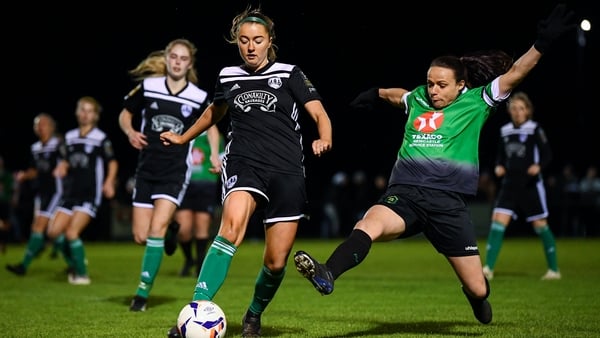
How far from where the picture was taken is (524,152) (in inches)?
484

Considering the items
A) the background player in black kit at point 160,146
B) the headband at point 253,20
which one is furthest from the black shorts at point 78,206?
the headband at point 253,20

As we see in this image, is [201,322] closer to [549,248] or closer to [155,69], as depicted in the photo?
[155,69]

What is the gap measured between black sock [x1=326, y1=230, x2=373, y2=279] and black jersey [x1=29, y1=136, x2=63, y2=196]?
31.0 feet

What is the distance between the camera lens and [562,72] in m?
32.8

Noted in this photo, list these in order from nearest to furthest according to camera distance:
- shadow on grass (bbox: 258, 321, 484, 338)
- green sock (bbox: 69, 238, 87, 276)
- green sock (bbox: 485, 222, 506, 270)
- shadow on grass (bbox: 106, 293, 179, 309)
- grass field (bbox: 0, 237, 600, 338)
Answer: shadow on grass (bbox: 258, 321, 484, 338)
grass field (bbox: 0, 237, 600, 338)
shadow on grass (bbox: 106, 293, 179, 309)
green sock (bbox: 69, 238, 87, 276)
green sock (bbox: 485, 222, 506, 270)

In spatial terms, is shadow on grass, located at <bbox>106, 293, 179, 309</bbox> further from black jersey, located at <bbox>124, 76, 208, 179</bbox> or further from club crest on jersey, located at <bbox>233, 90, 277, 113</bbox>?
club crest on jersey, located at <bbox>233, 90, 277, 113</bbox>

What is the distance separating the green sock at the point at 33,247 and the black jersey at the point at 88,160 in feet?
4.43

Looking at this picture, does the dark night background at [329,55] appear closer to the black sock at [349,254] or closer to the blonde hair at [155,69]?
the blonde hair at [155,69]

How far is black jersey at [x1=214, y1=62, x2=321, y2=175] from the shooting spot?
20.2 feet

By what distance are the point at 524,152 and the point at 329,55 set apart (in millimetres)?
3631

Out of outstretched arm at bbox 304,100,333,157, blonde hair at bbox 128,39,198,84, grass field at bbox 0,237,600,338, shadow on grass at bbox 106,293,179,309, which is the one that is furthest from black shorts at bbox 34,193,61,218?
outstretched arm at bbox 304,100,333,157

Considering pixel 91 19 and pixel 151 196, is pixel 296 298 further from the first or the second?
pixel 91 19

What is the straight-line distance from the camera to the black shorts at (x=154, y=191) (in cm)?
→ 852

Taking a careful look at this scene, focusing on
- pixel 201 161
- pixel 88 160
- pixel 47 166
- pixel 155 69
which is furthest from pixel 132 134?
pixel 47 166
